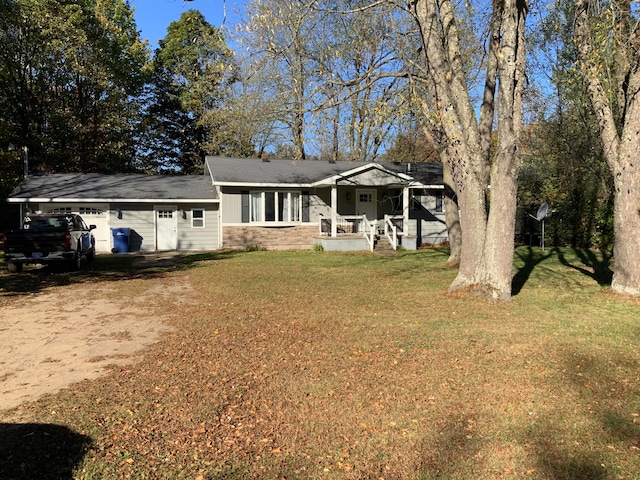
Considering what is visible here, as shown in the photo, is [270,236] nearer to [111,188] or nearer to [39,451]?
[111,188]

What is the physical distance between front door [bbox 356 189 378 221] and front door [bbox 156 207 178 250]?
28.6ft

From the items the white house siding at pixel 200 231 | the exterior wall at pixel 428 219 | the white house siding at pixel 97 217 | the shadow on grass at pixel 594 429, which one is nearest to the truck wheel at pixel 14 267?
the white house siding at pixel 97 217

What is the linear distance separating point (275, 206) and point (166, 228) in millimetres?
5143

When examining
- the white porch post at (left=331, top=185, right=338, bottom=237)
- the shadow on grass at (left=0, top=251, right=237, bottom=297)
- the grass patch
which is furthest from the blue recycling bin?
the grass patch

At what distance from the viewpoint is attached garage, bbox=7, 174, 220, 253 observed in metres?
20.0

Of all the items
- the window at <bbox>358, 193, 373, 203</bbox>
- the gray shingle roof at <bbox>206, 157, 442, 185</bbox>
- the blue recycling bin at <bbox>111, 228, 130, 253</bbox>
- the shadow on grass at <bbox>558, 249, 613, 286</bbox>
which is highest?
the gray shingle roof at <bbox>206, 157, 442, 185</bbox>

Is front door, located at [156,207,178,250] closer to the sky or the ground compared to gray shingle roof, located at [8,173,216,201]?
closer to the ground

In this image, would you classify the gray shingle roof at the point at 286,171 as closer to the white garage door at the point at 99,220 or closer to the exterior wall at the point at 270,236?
the exterior wall at the point at 270,236

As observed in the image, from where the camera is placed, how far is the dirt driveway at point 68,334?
4914 mm

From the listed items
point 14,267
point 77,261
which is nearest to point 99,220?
point 77,261

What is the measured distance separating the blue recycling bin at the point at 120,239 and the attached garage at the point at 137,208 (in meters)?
0.12

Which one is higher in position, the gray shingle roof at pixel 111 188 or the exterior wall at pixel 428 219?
the gray shingle roof at pixel 111 188

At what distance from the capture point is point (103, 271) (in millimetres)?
14047

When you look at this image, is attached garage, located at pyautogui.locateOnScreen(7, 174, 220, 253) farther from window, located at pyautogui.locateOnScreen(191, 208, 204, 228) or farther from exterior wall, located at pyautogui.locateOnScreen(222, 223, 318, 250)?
exterior wall, located at pyautogui.locateOnScreen(222, 223, 318, 250)
